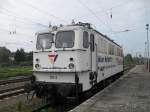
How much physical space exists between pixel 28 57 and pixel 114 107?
80.3 m

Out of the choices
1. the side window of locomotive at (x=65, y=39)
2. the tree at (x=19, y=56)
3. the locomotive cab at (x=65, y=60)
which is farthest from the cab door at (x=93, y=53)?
the tree at (x=19, y=56)

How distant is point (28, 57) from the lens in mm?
88250

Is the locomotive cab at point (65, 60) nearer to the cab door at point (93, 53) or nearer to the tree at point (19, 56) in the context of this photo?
the cab door at point (93, 53)

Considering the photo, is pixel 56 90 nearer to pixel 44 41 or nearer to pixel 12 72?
pixel 44 41

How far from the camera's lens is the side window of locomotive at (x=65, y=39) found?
1078cm

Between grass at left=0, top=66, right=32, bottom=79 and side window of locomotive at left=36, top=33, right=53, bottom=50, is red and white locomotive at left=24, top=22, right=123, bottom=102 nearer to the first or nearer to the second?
side window of locomotive at left=36, top=33, right=53, bottom=50

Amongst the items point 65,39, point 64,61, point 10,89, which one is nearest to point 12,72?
point 10,89

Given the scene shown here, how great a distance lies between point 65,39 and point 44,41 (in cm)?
106

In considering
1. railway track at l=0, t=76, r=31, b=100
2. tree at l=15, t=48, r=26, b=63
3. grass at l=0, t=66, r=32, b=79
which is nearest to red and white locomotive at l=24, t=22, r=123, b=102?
railway track at l=0, t=76, r=31, b=100

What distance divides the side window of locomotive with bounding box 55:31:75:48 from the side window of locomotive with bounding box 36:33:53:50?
0.35 m

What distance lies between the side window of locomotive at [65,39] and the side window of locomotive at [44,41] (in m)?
0.35

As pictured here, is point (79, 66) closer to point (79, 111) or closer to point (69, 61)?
point (69, 61)

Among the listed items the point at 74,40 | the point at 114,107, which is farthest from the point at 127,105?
the point at 74,40


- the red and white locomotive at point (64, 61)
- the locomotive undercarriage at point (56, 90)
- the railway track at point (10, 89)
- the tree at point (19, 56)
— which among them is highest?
the tree at point (19, 56)
